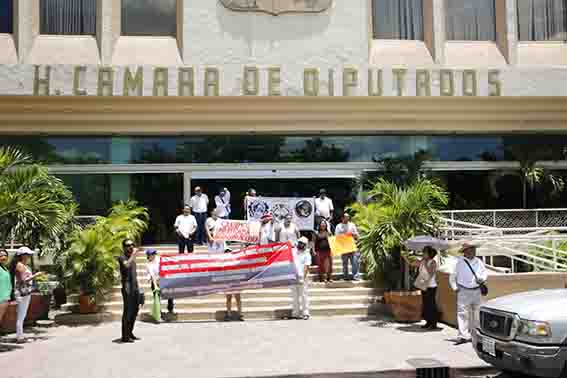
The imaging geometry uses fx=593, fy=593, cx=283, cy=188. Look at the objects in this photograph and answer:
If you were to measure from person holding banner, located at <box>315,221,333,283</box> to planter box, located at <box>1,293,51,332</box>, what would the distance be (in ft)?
20.9

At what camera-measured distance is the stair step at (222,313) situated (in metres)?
12.9

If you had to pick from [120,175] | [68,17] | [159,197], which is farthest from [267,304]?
[68,17]

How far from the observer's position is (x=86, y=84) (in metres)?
17.9

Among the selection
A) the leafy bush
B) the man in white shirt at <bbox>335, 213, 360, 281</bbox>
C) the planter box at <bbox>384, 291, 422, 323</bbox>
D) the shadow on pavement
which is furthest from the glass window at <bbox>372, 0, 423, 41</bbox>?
the shadow on pavement

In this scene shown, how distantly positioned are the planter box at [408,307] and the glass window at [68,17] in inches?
505

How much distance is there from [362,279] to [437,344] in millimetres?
4670

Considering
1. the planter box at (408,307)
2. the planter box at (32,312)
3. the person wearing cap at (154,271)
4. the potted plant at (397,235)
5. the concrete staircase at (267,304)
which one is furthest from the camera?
the concrete staircase at (267,304)

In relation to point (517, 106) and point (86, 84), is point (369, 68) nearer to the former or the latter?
point (517, 106)

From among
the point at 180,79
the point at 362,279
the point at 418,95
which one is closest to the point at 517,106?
the point at 418,95

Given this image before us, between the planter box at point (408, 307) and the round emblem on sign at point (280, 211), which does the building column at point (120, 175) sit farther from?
the planter box at point (408, 307)

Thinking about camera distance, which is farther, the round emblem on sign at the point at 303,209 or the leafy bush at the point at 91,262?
the round emblem on sign at the point at 303,209

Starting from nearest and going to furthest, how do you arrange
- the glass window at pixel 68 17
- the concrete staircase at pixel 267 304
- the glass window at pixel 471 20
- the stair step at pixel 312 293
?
1. the concrete staircase at pixel 267 304
2. the stair step at pixel 312 293
3. the glass window at pixel 68 17
4. the glass window at pixel 471 20

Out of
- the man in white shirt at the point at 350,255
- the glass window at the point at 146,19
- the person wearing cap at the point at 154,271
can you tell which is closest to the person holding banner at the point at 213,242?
the person wearing cap at the point at 154,271

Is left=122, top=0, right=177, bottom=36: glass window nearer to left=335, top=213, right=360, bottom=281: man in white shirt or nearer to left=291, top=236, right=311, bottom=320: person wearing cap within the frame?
left=335, top=213, right=360, bottom=281: man in white shirt
